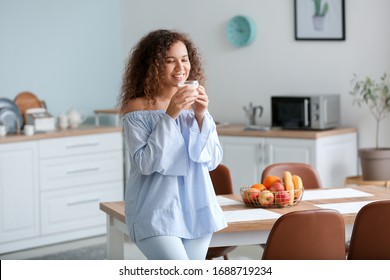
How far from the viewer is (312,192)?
3.94 m

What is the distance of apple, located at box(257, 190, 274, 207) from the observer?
11.5 feet

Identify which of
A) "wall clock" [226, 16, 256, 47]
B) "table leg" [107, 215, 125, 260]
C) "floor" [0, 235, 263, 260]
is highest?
"wall clock" [226, 16, 256, 47]

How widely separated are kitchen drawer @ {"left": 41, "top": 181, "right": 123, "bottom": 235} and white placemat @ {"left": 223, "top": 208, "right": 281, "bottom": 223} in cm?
270

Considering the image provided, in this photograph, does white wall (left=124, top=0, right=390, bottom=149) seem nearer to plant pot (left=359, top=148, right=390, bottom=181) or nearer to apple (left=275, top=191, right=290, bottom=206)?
plant pot (left=359, top=148, right=390, bottom=181)

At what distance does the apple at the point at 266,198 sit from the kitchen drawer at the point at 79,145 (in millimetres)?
2687

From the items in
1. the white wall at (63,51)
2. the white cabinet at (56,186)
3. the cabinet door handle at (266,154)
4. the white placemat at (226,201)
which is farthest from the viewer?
the white wall at (63,51)

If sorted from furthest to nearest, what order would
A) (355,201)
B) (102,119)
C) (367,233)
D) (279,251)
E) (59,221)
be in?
(102,119)
(59,221)
(355,201)
(367,233)
(279,251)

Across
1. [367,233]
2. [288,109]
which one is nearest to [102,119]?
[288,109]

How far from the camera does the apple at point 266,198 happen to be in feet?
11.5

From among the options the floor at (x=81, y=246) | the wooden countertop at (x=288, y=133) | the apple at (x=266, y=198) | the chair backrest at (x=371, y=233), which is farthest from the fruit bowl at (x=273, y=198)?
the wooden countertop at (x=288, y=133)

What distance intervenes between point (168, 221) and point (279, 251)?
0.41 meters

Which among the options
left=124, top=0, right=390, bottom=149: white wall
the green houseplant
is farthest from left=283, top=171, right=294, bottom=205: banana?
the green houseplant

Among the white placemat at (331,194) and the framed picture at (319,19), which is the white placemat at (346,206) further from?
the framed picture at (319,19)

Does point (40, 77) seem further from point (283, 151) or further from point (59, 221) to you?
point (283, 151)
